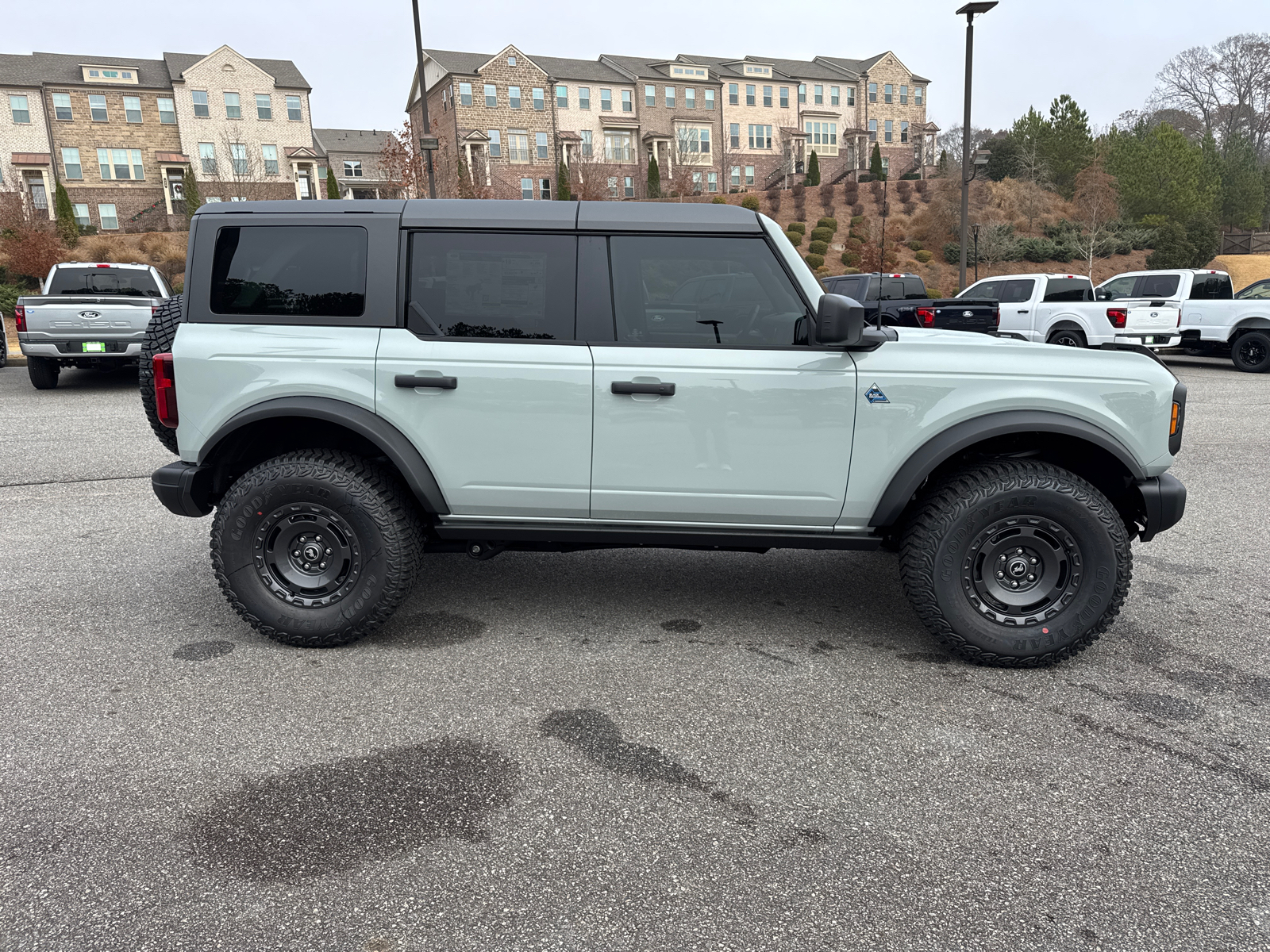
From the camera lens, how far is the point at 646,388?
12.5 feet

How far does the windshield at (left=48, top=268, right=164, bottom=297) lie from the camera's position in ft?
44.8

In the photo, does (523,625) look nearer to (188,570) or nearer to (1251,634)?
(188,570)

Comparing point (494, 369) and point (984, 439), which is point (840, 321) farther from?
point (494, 369)

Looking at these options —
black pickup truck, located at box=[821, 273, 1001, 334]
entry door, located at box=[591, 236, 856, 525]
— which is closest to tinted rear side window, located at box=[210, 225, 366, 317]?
entry door, located at box=[591, 236, 856, 525]

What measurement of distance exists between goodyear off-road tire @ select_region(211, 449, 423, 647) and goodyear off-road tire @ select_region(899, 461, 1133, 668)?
7.63 ft

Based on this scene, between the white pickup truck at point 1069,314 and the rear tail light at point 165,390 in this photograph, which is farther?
the white pickup truck at point 1069,314

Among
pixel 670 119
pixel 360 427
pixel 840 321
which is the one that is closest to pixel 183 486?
pixel 360 427

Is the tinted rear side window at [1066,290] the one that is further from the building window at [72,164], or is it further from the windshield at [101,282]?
the building window at [72,164]

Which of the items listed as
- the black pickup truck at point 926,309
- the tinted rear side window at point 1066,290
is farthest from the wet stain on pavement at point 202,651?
the tinted rear side window at point 1066,290

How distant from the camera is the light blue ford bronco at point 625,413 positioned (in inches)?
149

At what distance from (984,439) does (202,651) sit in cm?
365

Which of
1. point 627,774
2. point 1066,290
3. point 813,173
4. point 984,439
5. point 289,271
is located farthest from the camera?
point 813,173

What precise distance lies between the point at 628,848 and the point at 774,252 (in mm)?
2501

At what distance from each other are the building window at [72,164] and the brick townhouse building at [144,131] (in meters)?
0.05
